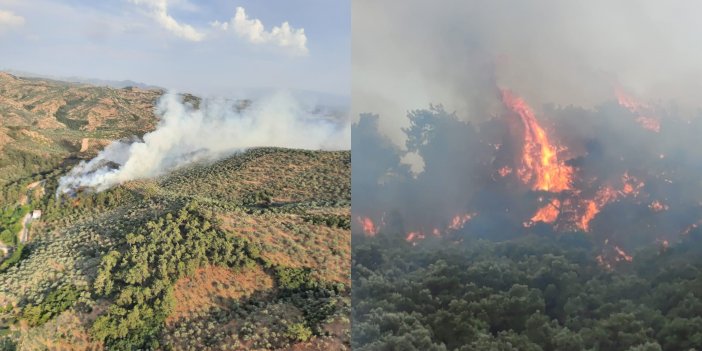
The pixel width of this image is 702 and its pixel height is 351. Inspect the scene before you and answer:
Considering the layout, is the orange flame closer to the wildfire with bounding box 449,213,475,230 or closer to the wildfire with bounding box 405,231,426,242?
the wildfire with bounding box 449,213,475,230

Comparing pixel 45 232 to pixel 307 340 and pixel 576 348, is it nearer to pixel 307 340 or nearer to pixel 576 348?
pixel 307 340

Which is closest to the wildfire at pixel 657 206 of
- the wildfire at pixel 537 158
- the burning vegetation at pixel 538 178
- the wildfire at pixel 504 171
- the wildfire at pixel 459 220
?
the burning vegetation at pixel 538 178

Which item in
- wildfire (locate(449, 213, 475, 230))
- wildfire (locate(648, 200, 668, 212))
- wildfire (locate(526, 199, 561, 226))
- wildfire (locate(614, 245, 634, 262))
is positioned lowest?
wildfire (locate(614, 245, 634, 262))

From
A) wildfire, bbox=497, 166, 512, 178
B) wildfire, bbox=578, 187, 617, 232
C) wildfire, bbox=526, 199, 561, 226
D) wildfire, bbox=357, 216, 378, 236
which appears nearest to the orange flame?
wildfire, bbox=526, 199, 561, 226

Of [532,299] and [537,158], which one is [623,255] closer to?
[532,299]

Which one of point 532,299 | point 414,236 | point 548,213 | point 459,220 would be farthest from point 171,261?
point 548,213

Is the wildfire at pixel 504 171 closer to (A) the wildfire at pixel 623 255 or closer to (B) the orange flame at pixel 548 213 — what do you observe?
(B) the orange flame at pixel 548 213

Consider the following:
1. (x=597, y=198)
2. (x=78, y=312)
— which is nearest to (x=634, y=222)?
(x=597, y=198)
